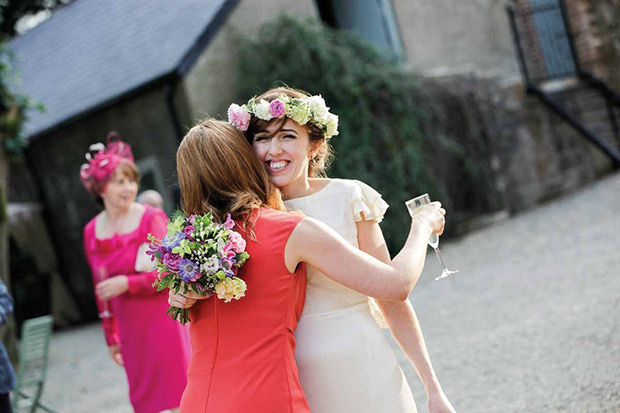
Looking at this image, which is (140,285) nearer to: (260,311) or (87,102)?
(260,311)

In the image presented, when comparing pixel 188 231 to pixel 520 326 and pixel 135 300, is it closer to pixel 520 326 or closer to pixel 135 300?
pixel 135 300

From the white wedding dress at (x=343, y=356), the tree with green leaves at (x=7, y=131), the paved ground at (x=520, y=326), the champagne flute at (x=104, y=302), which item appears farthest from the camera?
the tree with green leaves at (x=7, y=131)

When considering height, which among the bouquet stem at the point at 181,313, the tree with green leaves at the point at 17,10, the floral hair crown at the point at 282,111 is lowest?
the bouquet stem at the point at 181,313

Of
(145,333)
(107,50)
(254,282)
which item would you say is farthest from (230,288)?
(107,50)

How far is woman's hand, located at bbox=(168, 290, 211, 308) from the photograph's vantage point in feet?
7.62

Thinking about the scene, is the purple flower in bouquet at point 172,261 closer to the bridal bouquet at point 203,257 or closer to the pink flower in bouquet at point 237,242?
the bridal bouquet at point 203,257

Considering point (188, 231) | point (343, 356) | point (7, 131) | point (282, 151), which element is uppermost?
point (7, 131)

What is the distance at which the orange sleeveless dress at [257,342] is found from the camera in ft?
7.32

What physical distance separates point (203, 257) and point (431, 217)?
826 millimetres

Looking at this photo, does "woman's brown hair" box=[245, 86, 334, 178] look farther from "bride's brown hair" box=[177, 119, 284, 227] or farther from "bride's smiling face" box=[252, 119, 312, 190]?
"bride's brown hair" box=[177, 119, 284, 227]

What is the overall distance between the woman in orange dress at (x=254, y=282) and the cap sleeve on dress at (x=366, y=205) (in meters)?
0.28

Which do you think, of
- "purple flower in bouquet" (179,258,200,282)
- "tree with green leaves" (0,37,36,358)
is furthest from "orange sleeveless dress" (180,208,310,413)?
"tree with green leaves" (0,37,36,358)

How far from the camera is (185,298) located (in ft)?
7.70

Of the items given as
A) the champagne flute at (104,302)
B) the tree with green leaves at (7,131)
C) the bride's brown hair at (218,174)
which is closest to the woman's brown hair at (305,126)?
the bride's brown hair at (218,174)
